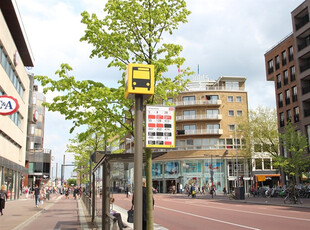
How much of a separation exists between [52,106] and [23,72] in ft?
101

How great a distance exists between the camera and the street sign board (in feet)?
19.4

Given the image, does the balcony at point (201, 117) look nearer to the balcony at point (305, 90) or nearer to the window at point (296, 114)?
the window at point (296, 114)

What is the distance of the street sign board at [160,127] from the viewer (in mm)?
5902

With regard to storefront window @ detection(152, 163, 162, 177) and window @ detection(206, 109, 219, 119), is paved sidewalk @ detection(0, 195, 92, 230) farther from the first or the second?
window @ detection(206, 109, 219, 119)

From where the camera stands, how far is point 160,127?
6.03 meters

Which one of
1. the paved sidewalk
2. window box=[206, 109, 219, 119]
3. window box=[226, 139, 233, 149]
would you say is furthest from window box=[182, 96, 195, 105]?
the paved sidewalk

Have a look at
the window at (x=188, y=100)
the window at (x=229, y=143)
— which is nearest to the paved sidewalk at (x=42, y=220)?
the window at (x=229, y=143)

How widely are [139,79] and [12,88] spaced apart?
3212 centimetres

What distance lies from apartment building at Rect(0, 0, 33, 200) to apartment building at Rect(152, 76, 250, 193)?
29234 mm

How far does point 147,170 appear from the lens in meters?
8.62

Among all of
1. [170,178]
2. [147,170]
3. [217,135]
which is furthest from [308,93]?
[147,170]

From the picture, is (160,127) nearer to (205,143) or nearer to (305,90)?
(305,90)

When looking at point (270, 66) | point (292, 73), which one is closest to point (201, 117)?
point (270, 66)

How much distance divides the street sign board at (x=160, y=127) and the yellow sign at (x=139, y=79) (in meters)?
0.53
